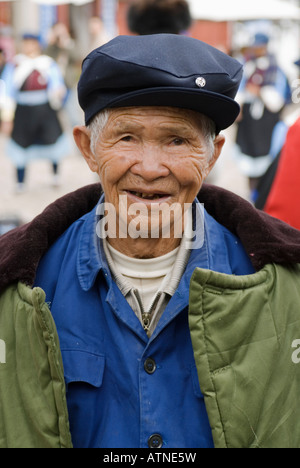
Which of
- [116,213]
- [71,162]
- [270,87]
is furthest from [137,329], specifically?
[71,162]

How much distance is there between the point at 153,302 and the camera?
6.82 ft

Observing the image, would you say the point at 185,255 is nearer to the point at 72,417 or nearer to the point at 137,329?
the point at 137,329

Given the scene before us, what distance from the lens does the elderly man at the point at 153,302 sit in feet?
6.06

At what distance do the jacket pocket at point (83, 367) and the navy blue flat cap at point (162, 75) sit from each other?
→ 26.8 inches

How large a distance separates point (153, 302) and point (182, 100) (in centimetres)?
59

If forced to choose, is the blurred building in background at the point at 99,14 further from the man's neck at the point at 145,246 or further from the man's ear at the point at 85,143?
the man's neck at the point at 145,246

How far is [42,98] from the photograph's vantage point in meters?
9.37

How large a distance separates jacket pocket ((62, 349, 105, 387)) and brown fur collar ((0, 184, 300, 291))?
0.23 meters

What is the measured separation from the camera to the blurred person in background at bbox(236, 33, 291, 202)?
8672mm

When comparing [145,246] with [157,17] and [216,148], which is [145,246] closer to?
[216,148]

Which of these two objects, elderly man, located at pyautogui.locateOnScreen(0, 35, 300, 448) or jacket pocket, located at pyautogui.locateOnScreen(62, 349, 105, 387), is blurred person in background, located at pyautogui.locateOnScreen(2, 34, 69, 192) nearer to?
elderly man, located at pyautogui.locateOnScreen(0, 35, 300, 448)

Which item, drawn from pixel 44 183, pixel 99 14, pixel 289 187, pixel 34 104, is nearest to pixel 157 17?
pixel 289 187

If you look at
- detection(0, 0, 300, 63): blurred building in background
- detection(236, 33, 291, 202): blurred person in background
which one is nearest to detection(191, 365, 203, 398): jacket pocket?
detection(236, 33, 291, 202): blurred person in background

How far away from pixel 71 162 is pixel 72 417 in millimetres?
10515
